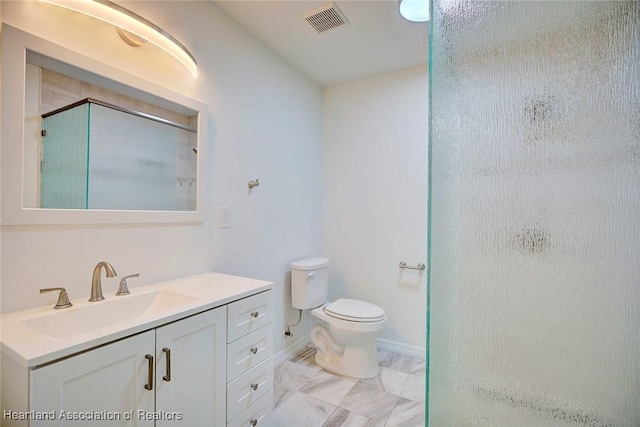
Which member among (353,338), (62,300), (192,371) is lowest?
(353,338)

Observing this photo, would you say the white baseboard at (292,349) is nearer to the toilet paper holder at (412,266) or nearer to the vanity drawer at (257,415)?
the vanity drawer at (257,415)

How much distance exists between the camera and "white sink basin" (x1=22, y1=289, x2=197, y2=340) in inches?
38.5

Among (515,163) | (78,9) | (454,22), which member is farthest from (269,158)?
(515,163)

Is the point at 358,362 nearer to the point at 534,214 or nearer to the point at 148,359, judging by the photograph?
the point at 148,359

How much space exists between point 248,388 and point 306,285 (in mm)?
965

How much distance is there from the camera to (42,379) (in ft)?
2.34

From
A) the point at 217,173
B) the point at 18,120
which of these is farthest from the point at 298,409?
the point at 18,120

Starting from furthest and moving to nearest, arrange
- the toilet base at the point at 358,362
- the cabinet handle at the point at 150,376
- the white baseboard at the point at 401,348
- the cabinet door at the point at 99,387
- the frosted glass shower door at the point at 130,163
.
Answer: the white baseboard at the point at 401,348 → the toilet base at the point at 358,362 → the frosted glass shower door at the point at 130,163 → the cabinet handle at the point at 150,376 → the cabinet door at the point at 99,387

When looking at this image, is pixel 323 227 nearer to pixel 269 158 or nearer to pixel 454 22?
pixel 269 158

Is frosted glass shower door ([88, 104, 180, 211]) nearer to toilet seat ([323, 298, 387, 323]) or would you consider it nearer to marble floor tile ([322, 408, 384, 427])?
toilet seat ([323, 298, 387, 323])

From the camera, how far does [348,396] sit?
6.00ft

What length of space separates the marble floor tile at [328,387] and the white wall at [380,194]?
2.20ft

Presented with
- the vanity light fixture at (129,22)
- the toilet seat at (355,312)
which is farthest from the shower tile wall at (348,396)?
the vanity light fixture at (129,22)

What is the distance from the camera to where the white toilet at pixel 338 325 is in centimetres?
201
